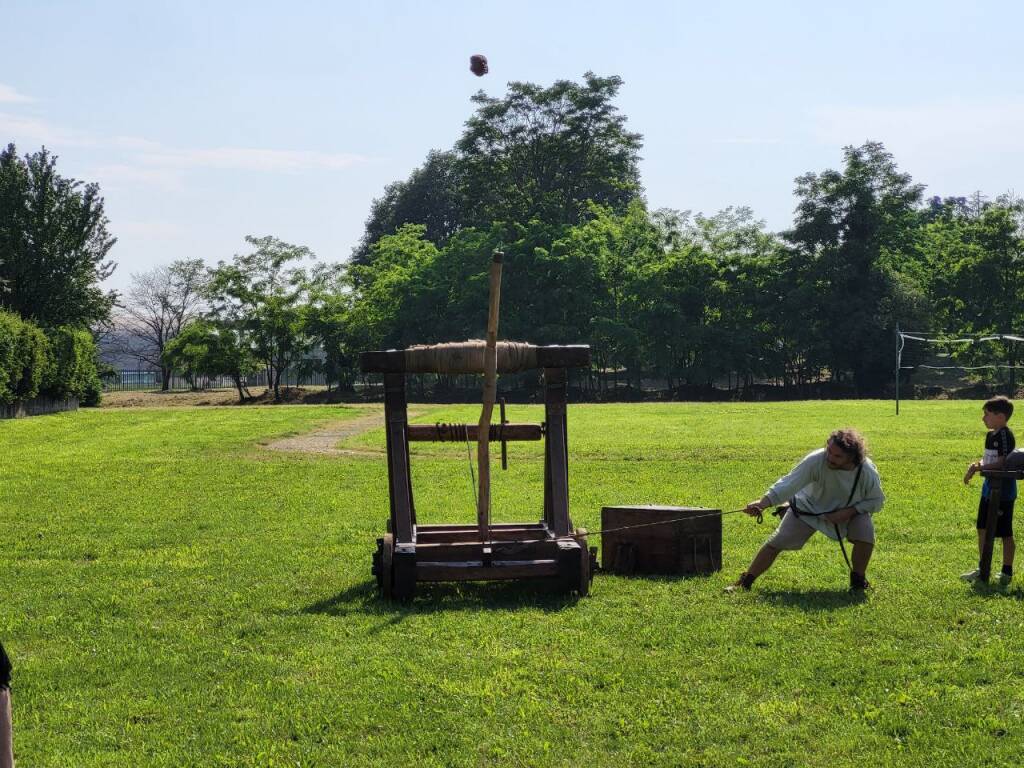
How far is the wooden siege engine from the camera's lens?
849 cm

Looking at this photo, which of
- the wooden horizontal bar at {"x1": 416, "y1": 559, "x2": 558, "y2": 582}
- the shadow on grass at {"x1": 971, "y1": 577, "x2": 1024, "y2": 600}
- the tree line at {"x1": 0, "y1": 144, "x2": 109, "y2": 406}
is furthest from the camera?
the tree line at {"x1": 0, "y1": 144, "x2": 109, "y2": 406}

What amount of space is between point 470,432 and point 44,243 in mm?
47656

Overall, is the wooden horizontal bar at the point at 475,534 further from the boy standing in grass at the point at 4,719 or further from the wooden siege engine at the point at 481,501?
the boy standing in grass at the point at 4,719

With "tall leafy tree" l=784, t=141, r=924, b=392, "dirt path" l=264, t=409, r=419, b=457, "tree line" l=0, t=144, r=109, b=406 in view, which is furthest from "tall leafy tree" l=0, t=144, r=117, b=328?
"tall leafy tree" l=784, t=141, r=924, b=392

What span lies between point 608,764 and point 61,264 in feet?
170

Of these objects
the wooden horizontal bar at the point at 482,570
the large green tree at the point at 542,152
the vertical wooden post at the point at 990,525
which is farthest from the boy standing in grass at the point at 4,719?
the large green tree at the point at 542,152

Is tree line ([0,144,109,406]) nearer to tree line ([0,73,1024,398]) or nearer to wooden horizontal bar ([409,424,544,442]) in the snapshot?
tree line ([0,73,1024,398])

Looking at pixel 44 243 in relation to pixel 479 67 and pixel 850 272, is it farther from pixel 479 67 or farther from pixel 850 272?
pixel 479 67

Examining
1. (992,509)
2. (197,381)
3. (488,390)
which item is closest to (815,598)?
(992,509)

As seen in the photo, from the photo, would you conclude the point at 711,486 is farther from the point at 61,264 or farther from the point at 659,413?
the point at 61,264

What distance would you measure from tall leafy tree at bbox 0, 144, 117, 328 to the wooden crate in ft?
151

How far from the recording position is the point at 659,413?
131ft

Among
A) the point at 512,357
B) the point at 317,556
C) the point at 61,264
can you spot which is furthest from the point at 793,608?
the point at 61,264

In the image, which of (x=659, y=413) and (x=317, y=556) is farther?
(x=659, y=413)
